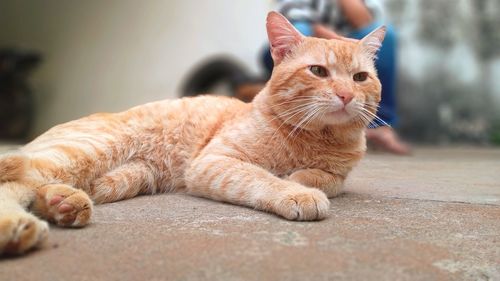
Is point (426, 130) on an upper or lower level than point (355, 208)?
lower

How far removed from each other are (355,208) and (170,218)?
0.69 meters

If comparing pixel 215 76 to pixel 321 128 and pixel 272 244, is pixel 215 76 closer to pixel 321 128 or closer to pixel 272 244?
pixel 321 128

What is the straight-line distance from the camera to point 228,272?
3.95 ft

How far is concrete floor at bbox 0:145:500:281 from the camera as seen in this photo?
1.22 m

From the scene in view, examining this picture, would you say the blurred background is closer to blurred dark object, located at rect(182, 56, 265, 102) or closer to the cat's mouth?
blurred dark object, located at rect(182, 56, 265, 102)

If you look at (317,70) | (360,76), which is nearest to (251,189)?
(317,70)

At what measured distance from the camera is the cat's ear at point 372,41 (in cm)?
220

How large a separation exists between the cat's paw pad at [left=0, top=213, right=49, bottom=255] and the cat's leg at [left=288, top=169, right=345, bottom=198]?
38.2 inches

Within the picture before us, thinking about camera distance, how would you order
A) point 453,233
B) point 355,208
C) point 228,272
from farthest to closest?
1. point 355,208
2. point 453,233
3. point 228,272

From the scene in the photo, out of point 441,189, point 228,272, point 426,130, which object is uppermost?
point 228,272

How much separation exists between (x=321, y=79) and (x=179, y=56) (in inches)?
178

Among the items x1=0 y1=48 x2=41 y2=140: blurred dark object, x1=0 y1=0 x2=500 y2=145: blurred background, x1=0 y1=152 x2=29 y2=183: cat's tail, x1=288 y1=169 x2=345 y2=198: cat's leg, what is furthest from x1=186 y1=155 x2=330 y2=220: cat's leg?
x1=0 y1=48 x2=41 y2=140: blurred dark object

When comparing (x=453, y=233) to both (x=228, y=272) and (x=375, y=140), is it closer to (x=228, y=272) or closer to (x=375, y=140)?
(x=228, y=272)

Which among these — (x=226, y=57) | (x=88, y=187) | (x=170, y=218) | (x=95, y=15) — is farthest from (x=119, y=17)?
(x=170, y=218)
